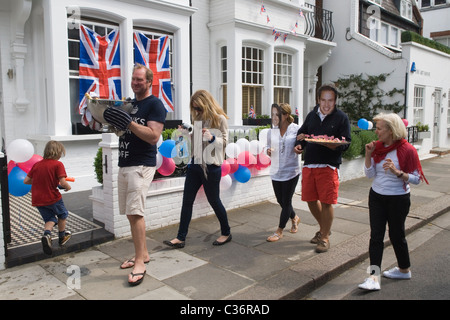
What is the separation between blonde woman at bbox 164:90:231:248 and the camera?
441 cm

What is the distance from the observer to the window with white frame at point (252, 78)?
11.5 metres

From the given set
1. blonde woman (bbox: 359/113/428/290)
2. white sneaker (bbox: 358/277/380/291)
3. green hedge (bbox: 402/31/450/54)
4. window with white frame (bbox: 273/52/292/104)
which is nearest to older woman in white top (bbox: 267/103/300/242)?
blonde woman (bbox: 359/113/428/290)

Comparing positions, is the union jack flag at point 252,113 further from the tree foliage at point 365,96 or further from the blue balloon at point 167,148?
the blue balloon at point 167,148

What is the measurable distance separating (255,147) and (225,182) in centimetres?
99

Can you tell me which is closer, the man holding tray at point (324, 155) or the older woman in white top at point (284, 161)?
the man holding tray at point (324, 155)

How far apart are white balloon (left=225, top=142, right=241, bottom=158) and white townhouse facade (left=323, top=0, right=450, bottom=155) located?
33.9ft

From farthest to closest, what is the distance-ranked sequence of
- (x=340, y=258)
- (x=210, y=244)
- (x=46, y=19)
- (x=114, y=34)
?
1. (x=114, y=34)
2. (x=46, y=19)
3. (x=210, y=244)
4. (x=340, y=258)

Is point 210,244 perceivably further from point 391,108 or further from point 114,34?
point 391,108

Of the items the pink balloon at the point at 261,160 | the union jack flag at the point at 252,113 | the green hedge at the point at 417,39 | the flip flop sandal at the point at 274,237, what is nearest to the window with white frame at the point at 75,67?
the pink balloon at the point at 261,160

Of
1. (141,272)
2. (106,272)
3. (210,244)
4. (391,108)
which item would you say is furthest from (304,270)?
(391,108)

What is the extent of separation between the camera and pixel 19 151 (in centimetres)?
470

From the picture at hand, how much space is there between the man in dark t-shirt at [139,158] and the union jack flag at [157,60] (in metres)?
5.45

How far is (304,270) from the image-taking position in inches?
160

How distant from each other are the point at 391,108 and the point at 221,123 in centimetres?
1190
